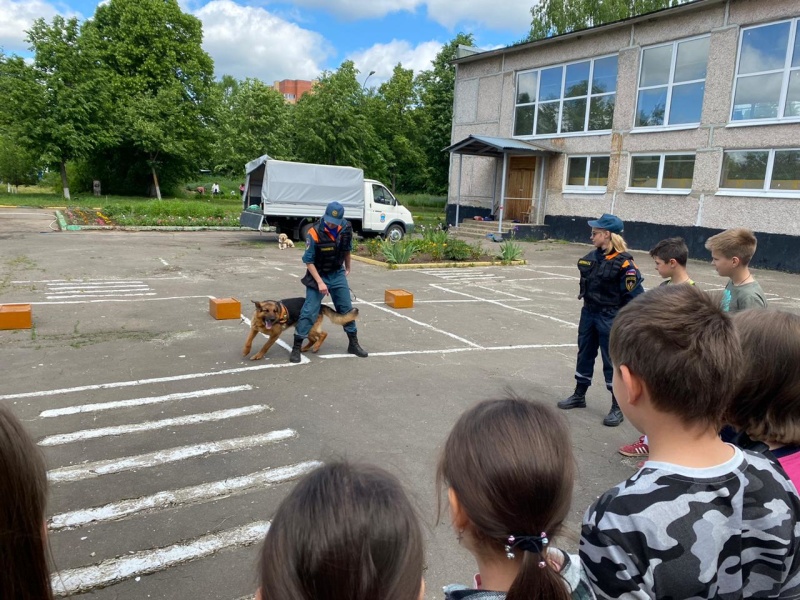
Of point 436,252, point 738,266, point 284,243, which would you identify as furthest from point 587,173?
point 738,266

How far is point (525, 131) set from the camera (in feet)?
84.0

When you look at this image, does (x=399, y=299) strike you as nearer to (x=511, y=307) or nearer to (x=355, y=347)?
(x=511, y=307)

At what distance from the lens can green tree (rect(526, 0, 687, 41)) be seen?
3922 cm

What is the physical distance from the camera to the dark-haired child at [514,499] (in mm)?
1329

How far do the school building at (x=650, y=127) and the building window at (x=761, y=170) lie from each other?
34 mm

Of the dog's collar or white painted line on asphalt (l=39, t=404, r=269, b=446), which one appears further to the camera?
the dog's collar

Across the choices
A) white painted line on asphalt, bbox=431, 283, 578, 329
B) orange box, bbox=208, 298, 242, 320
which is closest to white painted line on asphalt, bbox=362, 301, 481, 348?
white painted line on asphalt, bbox=431, 283, 578, 329

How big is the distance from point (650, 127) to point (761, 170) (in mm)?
4432

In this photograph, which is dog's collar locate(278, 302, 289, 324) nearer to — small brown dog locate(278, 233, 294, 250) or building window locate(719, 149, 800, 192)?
small brown dog locate(278, 233, 294, 250)

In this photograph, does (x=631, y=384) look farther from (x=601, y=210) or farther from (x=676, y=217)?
(x=601, y=210)

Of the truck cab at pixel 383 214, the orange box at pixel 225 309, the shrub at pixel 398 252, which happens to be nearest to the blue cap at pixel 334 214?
the orange box at pixel 225 309

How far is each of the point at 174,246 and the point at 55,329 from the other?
10975 millimetres

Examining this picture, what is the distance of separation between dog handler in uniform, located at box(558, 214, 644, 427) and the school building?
15398mm

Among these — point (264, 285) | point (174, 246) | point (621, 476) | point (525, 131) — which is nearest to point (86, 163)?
point (174, 246)
